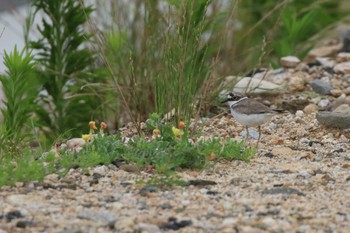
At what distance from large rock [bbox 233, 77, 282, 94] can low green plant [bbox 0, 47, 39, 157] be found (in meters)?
1.79

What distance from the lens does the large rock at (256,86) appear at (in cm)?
787

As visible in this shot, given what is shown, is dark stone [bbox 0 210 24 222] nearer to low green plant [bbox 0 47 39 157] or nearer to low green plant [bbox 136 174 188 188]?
low green plant [bbox 136 174 188 188]

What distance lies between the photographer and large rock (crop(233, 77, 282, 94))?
25.8ft

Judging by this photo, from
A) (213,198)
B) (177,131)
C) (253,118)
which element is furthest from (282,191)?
(253,118)

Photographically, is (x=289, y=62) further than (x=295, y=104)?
Yes

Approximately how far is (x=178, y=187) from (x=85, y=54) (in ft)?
10.0

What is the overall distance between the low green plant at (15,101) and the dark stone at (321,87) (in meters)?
2.53

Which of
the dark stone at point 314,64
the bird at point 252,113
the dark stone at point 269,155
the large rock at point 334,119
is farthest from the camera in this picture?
the dark stone at point 314,64

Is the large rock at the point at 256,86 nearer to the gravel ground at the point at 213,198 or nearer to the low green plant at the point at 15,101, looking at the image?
the gravel ground at the point at 213,198

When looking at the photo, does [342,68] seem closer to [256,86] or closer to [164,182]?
[256,86]

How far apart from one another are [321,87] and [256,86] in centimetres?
65

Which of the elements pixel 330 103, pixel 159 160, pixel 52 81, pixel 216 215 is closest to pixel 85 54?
pixel 52 81

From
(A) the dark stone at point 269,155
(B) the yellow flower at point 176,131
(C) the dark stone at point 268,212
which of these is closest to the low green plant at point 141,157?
(B) the yellow flower at point 176,131

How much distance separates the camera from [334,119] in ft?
23.0
